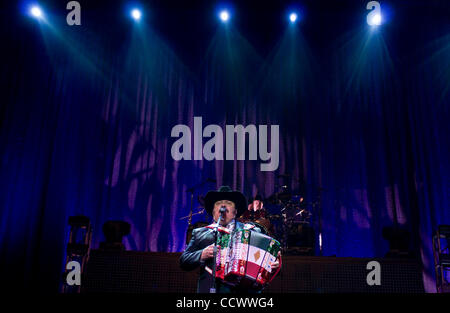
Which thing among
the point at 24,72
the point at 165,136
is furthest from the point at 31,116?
the point at 165,136

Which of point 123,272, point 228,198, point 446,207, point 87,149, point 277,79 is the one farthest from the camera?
point 277,79

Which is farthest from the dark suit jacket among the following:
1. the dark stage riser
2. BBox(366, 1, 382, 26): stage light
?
BBox(366, 1, 382, 26): stage light

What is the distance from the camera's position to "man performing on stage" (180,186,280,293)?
9.47 ft

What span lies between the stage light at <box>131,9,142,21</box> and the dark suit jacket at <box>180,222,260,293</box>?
620 cm

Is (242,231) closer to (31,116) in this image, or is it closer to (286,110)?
(286,110)

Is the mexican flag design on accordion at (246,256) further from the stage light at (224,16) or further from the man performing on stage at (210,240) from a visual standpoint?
the stage light at (224,16)

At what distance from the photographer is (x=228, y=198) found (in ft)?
12.0

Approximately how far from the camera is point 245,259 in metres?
2.67

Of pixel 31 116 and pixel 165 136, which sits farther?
pixel 165 136

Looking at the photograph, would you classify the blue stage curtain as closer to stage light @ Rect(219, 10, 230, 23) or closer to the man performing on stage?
stage light @ Rect(219, 10, 230, 23)

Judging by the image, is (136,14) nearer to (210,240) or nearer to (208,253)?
(210,240)

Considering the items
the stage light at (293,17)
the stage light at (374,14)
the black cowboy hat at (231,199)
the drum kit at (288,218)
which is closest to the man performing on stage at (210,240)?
the black cowboy hat at (231,199)

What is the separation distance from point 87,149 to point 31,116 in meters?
1.19

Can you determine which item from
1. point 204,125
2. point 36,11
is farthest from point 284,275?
point 36,11
